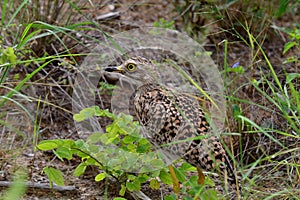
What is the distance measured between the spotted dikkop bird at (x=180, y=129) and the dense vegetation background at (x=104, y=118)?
0.28ft

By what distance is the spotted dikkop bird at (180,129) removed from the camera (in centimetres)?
273

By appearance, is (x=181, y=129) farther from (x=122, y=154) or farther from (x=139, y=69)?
(x=139, y=69)

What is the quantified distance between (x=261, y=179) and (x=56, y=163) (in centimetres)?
122

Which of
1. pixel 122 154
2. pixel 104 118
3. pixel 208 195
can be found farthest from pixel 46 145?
pixel 104 118

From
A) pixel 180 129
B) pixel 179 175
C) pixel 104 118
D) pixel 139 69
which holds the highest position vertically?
pixel 139 69

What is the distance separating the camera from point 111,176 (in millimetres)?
2980

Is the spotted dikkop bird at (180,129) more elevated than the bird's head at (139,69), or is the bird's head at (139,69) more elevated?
the bird's head at (139,69)

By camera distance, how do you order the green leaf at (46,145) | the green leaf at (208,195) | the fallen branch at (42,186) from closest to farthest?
the green leaf at (208,195) → the green leaf at (46,145) → the fallen branch at (42,186)

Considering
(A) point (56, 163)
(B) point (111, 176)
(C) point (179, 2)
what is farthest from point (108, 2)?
(B) point (111, 176)

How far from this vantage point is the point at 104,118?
382cm

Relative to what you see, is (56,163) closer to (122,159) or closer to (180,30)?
(122,159)

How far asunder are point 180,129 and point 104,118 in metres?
1.16

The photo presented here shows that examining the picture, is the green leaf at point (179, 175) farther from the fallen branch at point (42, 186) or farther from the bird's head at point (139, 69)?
the fallen branch at point (42, 186)

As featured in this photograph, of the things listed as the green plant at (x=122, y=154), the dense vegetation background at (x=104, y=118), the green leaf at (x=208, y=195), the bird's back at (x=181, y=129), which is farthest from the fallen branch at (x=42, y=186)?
the green leaf at (x=208, y=195)
